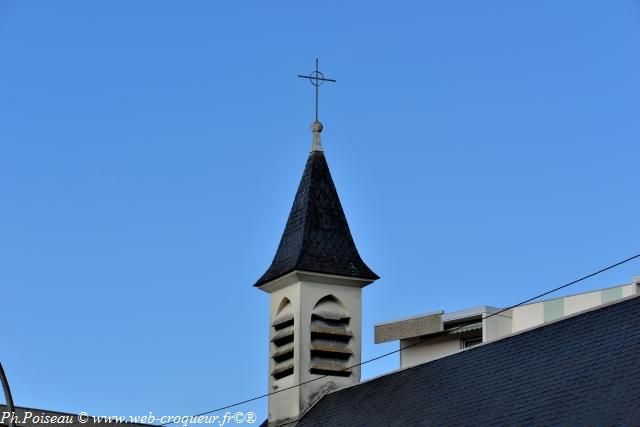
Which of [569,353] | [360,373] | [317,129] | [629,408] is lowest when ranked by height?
[629,408]

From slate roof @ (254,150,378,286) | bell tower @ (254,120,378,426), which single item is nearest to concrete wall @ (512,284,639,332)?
bell tower @ (254,120,378,426)

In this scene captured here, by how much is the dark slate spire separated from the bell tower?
27mm

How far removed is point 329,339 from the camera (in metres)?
46.6

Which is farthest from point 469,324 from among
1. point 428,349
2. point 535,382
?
point 535,382

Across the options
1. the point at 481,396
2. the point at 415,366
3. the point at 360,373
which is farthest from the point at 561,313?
the point at 481,396

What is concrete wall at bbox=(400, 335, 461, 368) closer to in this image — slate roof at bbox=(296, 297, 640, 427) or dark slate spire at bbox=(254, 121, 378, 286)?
dark slate spire at bbox=(254, 121, 378, 286)

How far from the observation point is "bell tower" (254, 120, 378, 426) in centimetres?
4600

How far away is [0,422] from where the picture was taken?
4675 centimetres

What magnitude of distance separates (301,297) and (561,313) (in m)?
9.39

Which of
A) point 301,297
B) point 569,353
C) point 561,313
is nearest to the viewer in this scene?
point 569,353

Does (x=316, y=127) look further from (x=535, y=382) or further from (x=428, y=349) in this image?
(x=535, y=382)

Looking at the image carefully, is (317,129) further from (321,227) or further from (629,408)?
(629,408)

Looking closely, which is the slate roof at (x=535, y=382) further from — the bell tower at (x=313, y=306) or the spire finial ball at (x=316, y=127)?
the spire finial ball at (x=316, y=127)

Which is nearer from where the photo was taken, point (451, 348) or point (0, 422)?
point (0, 422)
